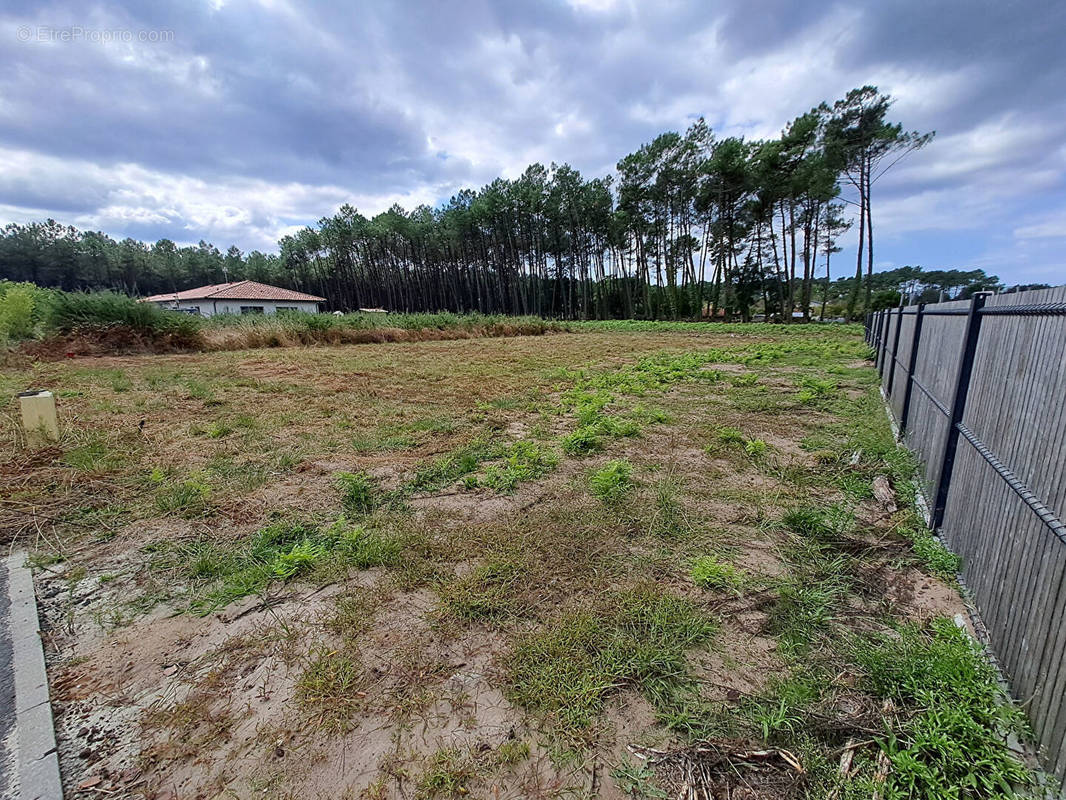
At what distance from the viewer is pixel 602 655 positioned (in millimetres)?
1892

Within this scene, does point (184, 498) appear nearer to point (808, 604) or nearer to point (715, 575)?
point (715, 575)

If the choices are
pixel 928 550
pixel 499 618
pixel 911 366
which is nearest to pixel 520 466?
pixel 499 618

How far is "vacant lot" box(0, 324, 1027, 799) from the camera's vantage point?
1482 mm

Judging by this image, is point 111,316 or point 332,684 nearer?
point 332,684

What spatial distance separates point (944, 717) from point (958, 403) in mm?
2032

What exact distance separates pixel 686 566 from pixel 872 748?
3.74ft

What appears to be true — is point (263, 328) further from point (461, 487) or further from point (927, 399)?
point (927, 399)

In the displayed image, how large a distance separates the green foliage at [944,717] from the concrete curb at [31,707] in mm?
2831

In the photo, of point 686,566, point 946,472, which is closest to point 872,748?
point 686,566

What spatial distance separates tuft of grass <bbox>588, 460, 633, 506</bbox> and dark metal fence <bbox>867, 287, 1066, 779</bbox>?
2058 millimetres

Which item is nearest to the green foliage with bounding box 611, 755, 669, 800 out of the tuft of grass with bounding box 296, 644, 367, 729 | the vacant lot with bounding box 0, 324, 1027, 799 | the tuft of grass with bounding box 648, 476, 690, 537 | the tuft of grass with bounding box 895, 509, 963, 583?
the vacant lot with bounding box 0, 324, 1027, 799

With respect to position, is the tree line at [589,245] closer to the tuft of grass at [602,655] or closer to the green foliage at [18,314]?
the green foliage at [18,314]

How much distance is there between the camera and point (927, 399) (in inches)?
146

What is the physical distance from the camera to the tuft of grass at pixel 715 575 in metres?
2.38
